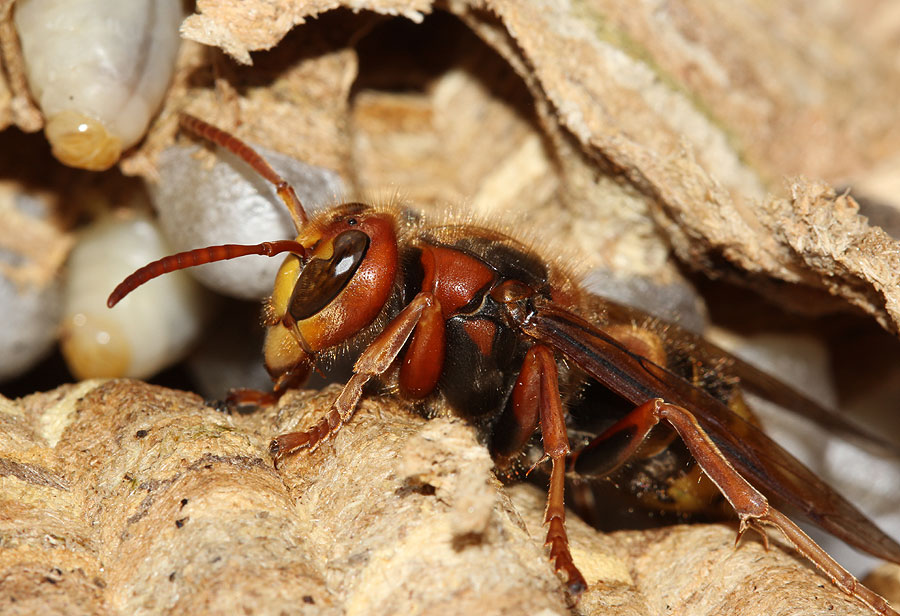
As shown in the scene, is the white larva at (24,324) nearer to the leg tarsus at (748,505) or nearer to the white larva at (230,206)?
the white larva at (230,206)

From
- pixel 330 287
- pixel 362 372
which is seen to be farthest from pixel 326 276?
pixel 362 372

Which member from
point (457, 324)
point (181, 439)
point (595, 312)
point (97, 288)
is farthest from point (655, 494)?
point (97, 288)

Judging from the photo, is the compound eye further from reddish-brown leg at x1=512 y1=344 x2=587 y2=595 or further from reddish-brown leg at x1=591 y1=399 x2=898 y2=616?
reddish-brown leg at x1=591 y1=399 x2=898 y2=616

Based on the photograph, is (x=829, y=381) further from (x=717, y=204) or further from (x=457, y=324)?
(x=457, y=324)

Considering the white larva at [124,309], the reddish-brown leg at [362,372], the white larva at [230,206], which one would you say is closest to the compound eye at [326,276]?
the reddish-brown leg at [362,372]

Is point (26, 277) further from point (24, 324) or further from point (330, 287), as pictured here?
point (330, 287)

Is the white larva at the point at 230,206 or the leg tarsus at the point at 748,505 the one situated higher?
the leg tarsus at the point at 748,505
